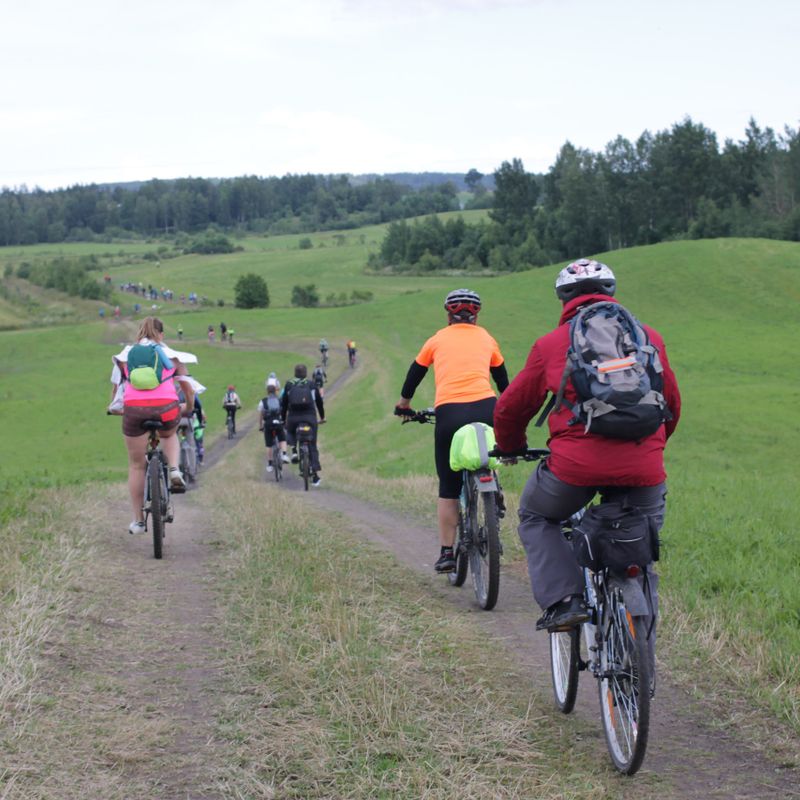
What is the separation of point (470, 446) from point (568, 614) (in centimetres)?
253

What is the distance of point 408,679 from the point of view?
4.86m

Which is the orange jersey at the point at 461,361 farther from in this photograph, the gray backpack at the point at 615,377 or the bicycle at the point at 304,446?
the bicycle at the point at 304,446

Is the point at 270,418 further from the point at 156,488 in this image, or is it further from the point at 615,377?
the point at 615,377

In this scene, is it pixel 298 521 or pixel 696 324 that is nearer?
pixel 298 521

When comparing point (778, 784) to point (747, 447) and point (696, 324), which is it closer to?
point (747, 447)

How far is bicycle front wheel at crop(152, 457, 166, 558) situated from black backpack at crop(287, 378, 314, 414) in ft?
29.7

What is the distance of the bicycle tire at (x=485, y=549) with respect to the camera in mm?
6578

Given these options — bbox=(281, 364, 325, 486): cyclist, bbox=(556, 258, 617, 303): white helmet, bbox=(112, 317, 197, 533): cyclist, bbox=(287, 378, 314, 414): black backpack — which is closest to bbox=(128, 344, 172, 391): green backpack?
bbox=(112, 317, 197, 533): cyclist

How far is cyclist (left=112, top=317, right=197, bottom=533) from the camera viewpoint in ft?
28.3

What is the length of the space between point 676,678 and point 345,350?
63.9 meters

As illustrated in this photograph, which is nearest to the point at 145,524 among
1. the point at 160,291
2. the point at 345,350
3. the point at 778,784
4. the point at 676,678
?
the point at 676,678

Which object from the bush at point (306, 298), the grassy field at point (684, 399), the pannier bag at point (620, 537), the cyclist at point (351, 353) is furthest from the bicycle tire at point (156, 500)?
the bush at point (306, 298)

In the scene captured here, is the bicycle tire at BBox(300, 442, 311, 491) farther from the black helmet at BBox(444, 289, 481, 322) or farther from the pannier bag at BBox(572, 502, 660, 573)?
the pannier bag at BBox(572, 502, 660, 573)

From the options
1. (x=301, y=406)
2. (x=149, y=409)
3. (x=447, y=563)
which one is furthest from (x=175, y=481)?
(x=301, y=406)
